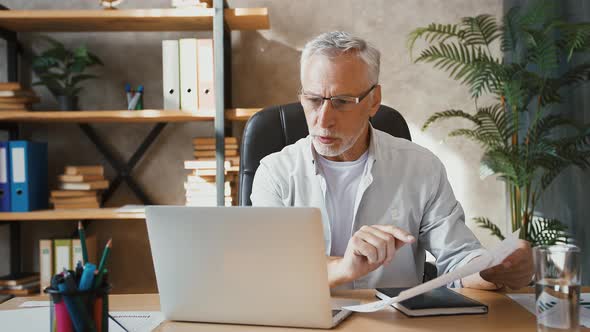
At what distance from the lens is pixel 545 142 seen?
8.23 feet

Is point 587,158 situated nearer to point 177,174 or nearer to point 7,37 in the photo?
point 177,174

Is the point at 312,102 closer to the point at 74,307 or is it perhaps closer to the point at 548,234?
the point at 74,307

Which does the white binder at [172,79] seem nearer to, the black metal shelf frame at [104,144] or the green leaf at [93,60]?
the black metal shelf frame at [104,144]

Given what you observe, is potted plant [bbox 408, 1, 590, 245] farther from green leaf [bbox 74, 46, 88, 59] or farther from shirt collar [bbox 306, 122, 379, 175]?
green leaf [bbox 74, 46, 88, 59]

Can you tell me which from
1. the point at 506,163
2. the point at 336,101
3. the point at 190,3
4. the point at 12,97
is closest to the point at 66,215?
the point at 12,97

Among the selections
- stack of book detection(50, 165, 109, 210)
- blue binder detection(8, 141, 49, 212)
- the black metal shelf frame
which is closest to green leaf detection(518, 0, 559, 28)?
the black metal shelf frame

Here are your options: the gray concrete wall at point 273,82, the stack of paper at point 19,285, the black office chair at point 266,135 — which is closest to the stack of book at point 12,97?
the gray concrete wall at point 273,82

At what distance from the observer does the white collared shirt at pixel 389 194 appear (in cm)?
160

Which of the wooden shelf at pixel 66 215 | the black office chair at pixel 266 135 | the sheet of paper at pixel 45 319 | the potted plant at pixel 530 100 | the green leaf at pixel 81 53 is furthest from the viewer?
the green leaf at pixel 81 53

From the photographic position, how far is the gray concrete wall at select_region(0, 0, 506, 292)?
3.12m

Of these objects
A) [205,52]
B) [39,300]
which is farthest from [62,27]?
[39,300]

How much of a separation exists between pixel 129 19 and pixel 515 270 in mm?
2165

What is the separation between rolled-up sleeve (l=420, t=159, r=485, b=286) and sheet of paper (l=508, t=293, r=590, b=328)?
236 millimetres

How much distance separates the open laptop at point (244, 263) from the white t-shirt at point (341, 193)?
64cm
